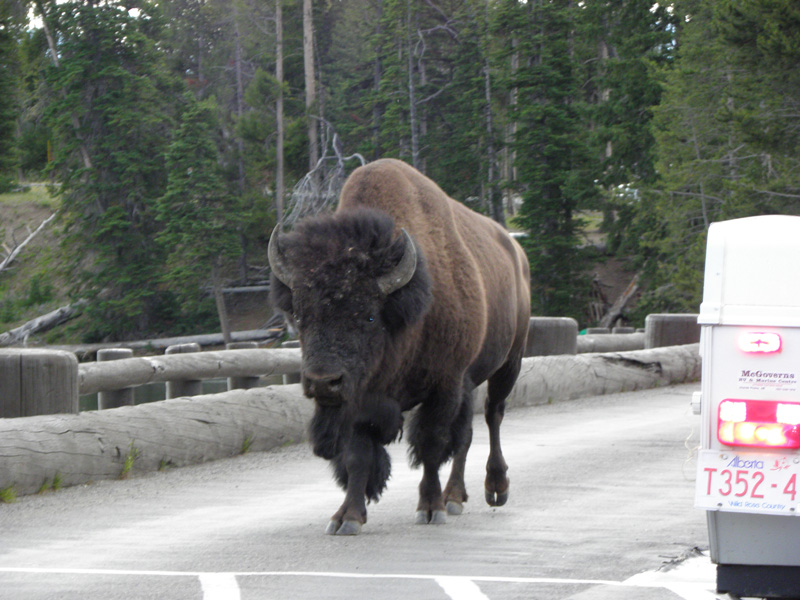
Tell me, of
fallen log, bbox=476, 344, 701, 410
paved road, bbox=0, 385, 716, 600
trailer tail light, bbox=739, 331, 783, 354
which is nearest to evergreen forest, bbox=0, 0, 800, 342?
fallen log, bbox=476, 344, 701, 410

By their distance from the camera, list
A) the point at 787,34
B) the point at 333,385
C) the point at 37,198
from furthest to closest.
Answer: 1. the point at 37,198
2. the point at 787,34
3. the point at 333,385

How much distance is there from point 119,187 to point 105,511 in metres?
41.0

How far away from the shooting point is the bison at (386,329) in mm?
5840

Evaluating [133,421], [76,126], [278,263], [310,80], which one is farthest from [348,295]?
[76,126]

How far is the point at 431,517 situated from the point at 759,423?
3.19 m

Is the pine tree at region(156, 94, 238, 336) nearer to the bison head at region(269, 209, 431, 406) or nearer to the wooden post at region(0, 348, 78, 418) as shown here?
the wooden post at region(0, 348, 78, 418)

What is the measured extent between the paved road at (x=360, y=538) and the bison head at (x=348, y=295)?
3.06ft

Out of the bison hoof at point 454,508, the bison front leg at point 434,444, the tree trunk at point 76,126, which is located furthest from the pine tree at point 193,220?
the bison front leg at point 434,444

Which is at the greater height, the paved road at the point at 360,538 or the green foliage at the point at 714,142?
the green foliage at the point at 714,142

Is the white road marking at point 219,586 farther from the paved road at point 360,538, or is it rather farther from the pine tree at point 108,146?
the pine tree at point 108,146

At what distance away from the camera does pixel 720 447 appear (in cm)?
379

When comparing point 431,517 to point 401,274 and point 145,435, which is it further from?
point 145,435

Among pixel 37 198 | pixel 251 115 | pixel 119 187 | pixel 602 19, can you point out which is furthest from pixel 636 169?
pixel 37 198

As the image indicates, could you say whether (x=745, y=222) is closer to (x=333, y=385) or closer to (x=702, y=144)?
(x=333, y=385)
